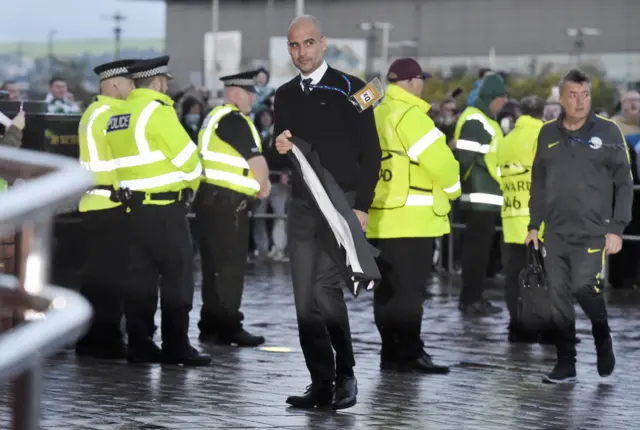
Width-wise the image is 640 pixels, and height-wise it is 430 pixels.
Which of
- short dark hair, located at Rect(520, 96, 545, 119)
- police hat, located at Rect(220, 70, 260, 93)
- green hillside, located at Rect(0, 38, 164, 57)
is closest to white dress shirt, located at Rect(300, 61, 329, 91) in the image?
police hat, located at Rect(220, 70, 260, 93)

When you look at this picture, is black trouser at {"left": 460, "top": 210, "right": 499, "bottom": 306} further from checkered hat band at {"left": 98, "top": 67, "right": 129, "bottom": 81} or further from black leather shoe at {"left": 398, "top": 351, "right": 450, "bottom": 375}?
checkered hat band at {"left": 98, "top": 67, "right": 129, "bottom": 81}

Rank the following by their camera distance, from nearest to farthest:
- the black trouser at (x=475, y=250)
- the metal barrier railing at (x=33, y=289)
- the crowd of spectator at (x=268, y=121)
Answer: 1. the metal barrier railing at (x=33, y=289)
2. the black trouser at (x=475, y=250)
3. the crowd of spectator at (x=268, y=121)

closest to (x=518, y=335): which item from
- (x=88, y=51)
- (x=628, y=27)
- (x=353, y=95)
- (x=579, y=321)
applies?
(x=579, y=321)

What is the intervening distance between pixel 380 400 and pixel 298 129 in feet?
5.08

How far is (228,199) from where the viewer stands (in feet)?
36.4

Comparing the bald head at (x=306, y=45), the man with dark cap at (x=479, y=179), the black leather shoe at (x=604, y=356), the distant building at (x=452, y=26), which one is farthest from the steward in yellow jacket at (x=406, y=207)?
the distant building at (x=452, y=26)

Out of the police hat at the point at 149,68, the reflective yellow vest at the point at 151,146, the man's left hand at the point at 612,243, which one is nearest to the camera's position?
the man's left hand at the point at 612,243

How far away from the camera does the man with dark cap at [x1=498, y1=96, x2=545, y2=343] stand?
1127 cm

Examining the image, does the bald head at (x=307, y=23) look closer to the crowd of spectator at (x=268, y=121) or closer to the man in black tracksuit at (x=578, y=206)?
the man in black tracksuit at (x=578, y=206)

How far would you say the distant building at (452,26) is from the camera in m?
75.4

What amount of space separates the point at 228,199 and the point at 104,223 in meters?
1.19

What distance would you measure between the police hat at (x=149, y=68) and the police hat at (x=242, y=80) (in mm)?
1202

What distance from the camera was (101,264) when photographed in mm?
Answer: 10406

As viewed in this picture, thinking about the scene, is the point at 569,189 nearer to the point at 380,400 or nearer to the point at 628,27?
the point at 380,400
